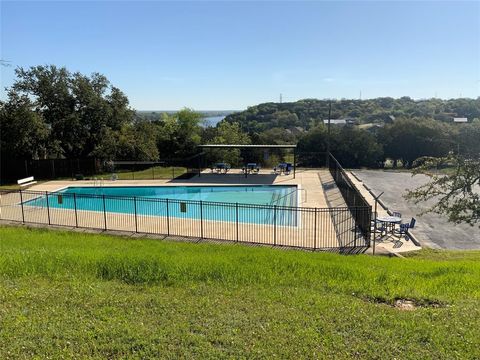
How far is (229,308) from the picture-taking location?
6.17 meters

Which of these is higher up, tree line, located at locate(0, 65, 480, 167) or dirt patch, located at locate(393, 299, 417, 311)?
tree line, located at locate(0, 65, 480, 167)

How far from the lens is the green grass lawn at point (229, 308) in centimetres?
488

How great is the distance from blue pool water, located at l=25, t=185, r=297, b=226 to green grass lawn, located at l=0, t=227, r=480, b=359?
8458 millimetres

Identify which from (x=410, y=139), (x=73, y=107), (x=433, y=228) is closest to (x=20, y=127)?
(x=73, y=107)

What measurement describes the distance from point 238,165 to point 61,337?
3142 centimetres

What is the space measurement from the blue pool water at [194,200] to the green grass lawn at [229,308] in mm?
8458

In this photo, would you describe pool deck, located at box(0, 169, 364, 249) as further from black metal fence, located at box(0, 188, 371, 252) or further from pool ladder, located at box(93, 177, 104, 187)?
pool ladder, located at box(93, 177, 104, 187)

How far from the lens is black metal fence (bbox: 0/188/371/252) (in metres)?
13.9

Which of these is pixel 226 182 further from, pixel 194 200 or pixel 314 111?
pixel 314 111

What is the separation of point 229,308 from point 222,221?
1085 cm

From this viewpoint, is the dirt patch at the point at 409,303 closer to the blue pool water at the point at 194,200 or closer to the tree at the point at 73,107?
the blue pool water at the point at 194,200

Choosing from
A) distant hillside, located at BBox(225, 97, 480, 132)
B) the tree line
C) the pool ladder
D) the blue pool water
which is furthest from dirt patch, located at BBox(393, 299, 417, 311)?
distant hillside, located at BBox(225, 97, 480, 132)

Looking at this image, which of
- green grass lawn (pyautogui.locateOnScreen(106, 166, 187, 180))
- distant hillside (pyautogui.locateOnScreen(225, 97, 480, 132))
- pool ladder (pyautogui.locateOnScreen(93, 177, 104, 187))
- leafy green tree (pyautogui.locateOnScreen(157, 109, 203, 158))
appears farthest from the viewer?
distant hillside (pyautogui.locateOnScreen(225, 97, 480, 132))

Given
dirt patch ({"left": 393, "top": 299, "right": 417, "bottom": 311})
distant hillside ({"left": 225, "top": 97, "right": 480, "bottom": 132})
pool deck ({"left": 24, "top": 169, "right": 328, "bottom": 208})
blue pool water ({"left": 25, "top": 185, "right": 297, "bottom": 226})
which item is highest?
distant hillside ({"left": 225, "top": 97, "right": 480, "bottom": 132})
